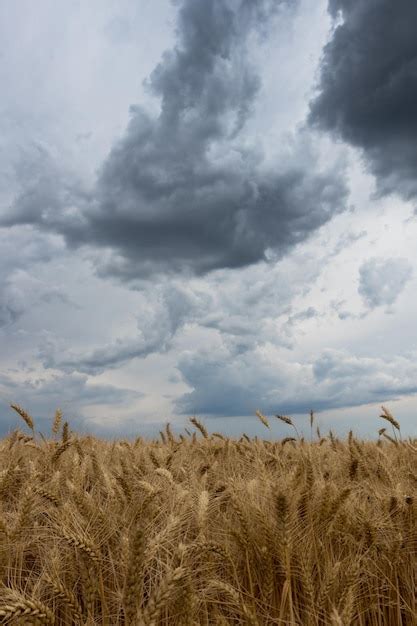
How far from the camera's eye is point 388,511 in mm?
3199

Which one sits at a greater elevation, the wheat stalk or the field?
the wheat stalk

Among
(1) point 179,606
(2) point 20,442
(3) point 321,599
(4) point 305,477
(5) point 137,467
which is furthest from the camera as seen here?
(2) point 20,442

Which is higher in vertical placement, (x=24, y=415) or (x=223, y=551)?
(x=24, y=415)

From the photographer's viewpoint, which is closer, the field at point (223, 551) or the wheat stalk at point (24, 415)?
the field at point (223, 551)

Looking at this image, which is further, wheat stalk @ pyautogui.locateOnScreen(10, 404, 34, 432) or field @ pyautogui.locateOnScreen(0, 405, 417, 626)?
wheat stalk @ pyautogui.locateOnScreen(10, 404, 34, 432)

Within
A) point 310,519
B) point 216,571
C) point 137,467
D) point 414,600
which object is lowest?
point 414,600

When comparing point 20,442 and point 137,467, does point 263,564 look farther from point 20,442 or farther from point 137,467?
point 20,442

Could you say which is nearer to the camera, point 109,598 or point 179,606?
point 179,606

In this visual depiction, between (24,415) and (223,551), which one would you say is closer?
(223,551)

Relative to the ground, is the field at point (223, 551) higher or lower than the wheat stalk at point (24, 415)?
lower

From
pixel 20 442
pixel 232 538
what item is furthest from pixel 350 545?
pixel 20 442

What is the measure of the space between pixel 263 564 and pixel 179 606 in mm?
513

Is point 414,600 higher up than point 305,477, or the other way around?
point 305,477

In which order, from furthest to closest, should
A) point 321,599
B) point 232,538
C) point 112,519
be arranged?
point 112,519, point 232,538, point 321,599
